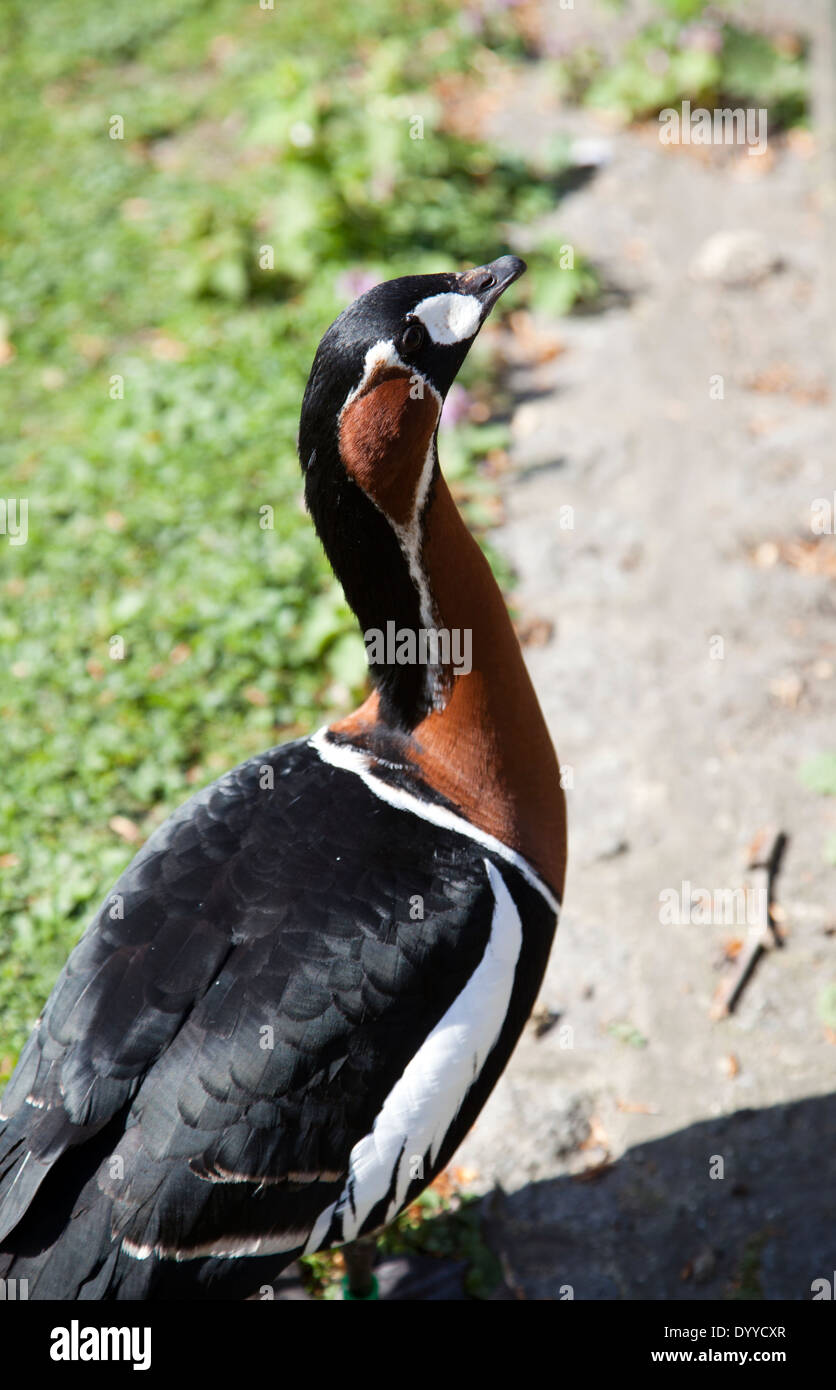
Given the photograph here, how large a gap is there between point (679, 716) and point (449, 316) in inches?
81.3

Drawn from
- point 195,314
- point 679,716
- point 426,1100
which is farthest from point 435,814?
point 195,314

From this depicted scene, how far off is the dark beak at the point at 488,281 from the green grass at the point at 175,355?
6.12 feet

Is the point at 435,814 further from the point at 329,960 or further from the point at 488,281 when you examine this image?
the point at 488,281

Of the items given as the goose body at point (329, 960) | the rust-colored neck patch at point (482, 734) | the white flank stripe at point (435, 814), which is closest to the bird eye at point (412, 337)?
the goose body at point (329, 960)

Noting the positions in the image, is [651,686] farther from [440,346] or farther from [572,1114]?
[440,346]

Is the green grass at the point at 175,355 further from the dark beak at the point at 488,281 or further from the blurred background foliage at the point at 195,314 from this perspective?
the dark beak at the point at 488,281

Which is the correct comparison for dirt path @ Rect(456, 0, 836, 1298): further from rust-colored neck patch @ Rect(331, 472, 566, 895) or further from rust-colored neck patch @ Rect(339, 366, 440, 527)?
rust-colored neck patch @ Rect(339, 366, 440, 527)

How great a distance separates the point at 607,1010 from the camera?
3396 mm

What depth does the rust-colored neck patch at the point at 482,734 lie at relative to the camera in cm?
263

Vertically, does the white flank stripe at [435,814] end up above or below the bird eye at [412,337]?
below

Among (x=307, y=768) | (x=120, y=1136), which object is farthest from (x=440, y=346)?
(x=120, y=1136)

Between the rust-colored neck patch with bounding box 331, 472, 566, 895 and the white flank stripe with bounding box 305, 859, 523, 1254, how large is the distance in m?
0.30

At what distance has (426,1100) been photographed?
237cm
